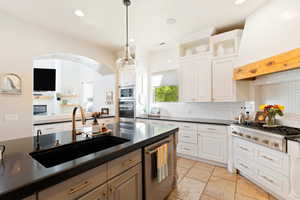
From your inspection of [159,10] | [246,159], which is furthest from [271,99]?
[159,10]

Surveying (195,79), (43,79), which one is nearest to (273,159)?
(195,79)

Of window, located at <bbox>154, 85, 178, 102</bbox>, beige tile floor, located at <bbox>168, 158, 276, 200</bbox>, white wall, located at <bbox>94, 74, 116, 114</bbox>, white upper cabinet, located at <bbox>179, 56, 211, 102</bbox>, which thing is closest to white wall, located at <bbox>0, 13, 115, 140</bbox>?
white wall, located at <bbox>94, 74, 116, 114</bbox>

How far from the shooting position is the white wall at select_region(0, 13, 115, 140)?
8.55 feet

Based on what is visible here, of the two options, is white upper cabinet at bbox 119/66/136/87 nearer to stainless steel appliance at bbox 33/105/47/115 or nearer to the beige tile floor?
the beige tile floor


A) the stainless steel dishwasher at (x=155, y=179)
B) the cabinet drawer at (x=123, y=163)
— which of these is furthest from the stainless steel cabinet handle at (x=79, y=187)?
the stainless steel dishwasher at (x=155, y=179)

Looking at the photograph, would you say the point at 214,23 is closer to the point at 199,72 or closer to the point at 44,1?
the point at 199,72

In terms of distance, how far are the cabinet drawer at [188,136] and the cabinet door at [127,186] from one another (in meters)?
2.06

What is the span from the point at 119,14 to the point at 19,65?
2.21 m

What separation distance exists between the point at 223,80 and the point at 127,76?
2680 millimetres

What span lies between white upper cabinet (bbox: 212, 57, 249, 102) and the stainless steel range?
73cm

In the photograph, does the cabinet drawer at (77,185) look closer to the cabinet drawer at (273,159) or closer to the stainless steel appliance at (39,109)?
the cabinet drawer at (273,159)

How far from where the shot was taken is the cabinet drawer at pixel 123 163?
3.91 feet

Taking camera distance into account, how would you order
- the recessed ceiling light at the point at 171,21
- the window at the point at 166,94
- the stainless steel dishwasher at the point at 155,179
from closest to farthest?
the stainless steel dishwasher at the point at 155,179, the recessed ceiling light at the point at 171,21, the window at the point at 166,94

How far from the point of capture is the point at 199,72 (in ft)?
11.3
